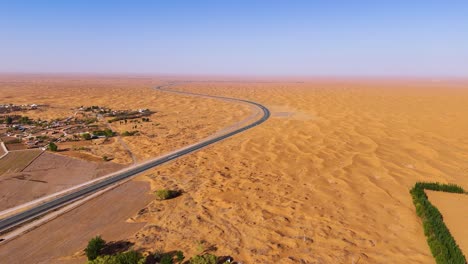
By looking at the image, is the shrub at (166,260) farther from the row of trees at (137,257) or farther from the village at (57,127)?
the village at (57,127)

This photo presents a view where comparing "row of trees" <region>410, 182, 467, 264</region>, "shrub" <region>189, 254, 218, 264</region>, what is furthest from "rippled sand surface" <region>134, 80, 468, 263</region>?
"shrub" <region>189, 254, 218, 264</region>

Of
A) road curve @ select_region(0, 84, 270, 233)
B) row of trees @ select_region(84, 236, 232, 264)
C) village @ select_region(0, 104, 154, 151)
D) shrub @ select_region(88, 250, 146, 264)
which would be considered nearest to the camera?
shrub @ select_region(88, 250, 146, 264)

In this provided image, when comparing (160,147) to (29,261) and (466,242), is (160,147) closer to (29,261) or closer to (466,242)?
(29,261)

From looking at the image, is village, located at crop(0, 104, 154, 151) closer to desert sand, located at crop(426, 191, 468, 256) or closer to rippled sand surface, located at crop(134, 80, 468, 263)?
rippled sand surface, located at crop(134, 80, 468, 263)

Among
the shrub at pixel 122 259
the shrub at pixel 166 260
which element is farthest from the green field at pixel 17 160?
the shrub at pixel 166 260

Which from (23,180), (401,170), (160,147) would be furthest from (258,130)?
(23,180)

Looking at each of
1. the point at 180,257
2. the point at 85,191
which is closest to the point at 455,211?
the point at 180,257
